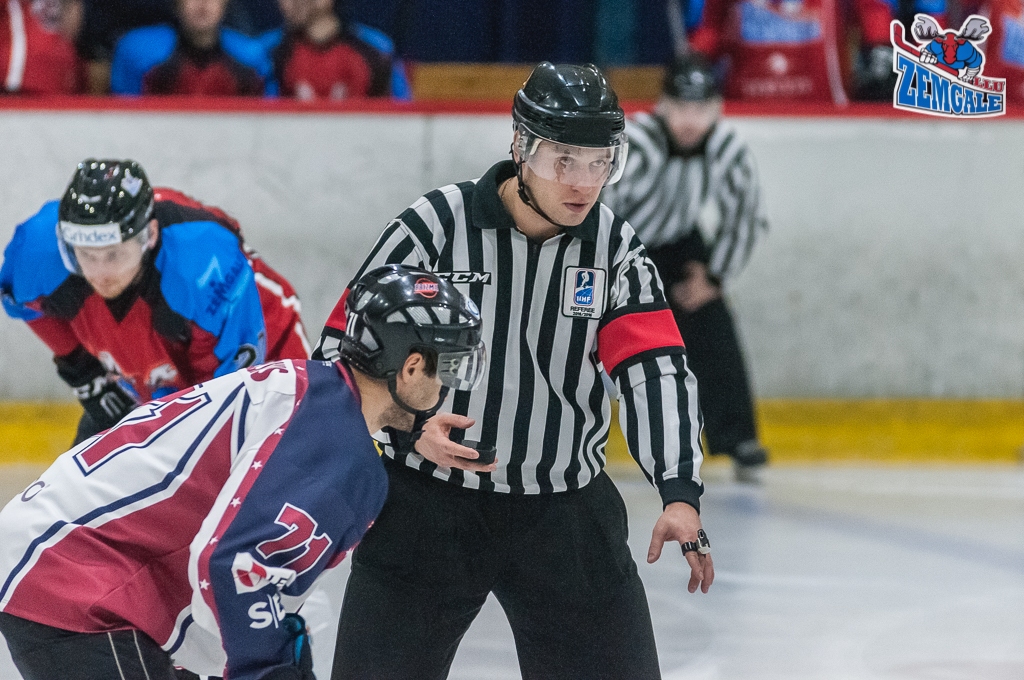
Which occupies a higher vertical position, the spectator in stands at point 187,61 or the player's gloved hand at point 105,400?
the spectator in stands at point 187,61

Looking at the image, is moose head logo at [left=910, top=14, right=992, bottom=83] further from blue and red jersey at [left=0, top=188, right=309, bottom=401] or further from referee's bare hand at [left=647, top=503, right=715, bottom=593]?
blue and red jersey at [left=0, top=188, right=309, bottom=401]

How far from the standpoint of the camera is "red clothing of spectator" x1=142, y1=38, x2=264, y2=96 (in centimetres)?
571

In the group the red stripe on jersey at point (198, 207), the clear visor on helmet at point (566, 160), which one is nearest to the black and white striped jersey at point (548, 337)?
the clear visor on helmet at point (566, 160)

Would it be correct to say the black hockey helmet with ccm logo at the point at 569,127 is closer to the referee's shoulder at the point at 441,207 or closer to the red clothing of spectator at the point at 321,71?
the referee's shoulder at the point at 441,207

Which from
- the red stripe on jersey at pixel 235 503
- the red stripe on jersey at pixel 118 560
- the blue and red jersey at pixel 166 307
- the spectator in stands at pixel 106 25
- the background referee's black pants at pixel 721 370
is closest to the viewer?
the red stripe on jersey at pixel 235 503

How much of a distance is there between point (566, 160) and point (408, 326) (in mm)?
483

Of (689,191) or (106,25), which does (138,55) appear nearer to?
(106,25)

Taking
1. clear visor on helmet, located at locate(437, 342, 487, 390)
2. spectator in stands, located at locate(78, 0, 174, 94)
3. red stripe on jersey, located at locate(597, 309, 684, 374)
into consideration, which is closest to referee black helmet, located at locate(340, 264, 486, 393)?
clear visor on helmet, located at locate(437, 342, 487, 390)

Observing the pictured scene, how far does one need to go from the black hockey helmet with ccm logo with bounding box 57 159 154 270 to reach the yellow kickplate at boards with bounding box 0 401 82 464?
248 cm

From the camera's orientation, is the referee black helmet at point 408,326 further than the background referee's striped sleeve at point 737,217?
No

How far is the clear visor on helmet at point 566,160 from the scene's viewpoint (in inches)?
81.5

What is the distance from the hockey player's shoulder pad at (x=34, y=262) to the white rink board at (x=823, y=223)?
2205 mm

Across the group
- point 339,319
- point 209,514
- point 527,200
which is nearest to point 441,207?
point 527,200

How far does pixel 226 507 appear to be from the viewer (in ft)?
5.19
